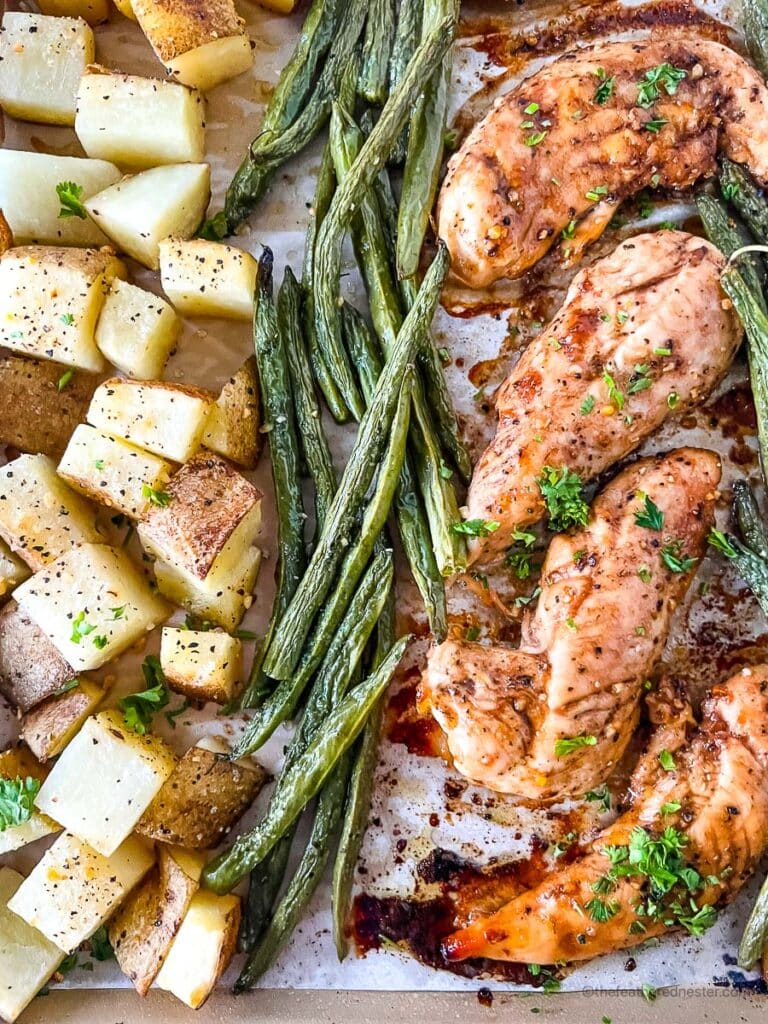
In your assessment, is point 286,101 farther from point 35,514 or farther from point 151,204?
point 35,514

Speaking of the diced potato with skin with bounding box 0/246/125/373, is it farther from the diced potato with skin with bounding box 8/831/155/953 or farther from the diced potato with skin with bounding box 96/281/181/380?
the diced potato with skin with bounding box 8/831/155/953

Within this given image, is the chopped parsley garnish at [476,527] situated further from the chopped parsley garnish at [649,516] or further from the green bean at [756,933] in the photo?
the green bean at [756,933]

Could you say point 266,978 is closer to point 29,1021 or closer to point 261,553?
point 29,1021

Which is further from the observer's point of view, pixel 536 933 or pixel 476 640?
pixel 476 640

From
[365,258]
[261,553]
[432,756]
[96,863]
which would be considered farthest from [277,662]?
[365,258]

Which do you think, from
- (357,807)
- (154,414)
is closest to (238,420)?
(154,414)
